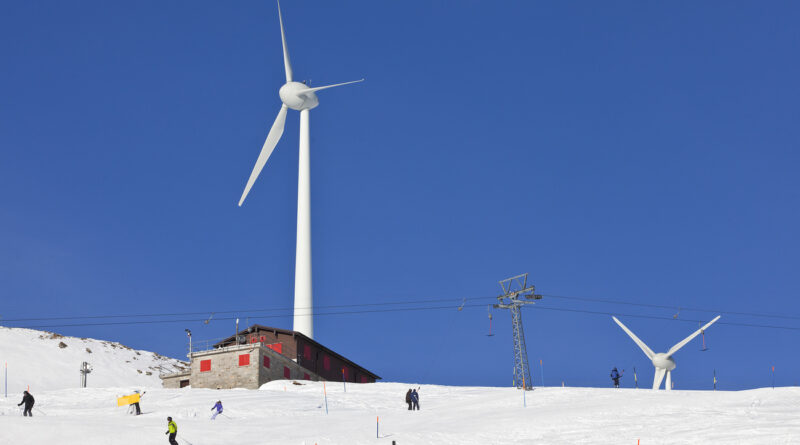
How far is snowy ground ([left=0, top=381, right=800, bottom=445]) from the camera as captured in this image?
36.5m

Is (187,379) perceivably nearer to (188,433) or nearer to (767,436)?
(188,433)

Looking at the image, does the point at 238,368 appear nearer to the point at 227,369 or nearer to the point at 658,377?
the point at 227,369

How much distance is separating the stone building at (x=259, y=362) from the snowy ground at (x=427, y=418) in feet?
32.8

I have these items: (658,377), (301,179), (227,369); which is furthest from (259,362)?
(658,377)

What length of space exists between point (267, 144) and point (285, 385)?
32.5 meters

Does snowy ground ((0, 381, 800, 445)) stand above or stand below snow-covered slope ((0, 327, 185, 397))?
below

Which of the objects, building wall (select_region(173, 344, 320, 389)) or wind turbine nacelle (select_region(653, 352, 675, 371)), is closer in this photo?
building wall (select_region(173, 344, 320, 389))

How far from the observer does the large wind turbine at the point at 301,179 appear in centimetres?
8550

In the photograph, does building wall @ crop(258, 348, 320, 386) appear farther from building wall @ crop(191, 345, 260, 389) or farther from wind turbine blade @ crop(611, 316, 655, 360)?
wind turbine blade @ crop(611, 316, 655, 360)

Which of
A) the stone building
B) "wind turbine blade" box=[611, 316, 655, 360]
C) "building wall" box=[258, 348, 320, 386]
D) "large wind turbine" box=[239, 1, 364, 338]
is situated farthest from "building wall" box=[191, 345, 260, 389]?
"wind turbine blade" box=[611, 316, 655, 360]

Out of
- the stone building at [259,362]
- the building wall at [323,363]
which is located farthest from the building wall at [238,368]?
the building wall at [323,363]

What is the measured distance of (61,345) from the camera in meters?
101

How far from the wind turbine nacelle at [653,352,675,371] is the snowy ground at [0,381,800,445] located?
67.1ft

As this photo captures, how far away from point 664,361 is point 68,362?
210 ft
